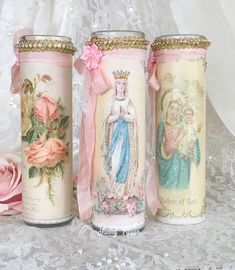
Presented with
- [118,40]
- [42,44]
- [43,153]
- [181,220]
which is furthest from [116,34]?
[181,220]

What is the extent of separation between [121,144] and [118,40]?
0.52ft

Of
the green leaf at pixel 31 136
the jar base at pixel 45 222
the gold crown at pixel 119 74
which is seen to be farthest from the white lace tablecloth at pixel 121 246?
the gold crown at pixel 119 74

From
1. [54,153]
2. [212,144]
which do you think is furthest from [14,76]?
[212,144]

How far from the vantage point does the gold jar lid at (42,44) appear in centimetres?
82

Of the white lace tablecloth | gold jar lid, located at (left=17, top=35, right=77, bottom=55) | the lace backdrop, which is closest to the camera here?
the white lace tablecloth

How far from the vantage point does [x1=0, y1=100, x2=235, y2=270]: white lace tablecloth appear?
2.36 ft

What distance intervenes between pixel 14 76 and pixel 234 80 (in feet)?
1.57

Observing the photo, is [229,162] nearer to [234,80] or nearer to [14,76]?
[234,80]

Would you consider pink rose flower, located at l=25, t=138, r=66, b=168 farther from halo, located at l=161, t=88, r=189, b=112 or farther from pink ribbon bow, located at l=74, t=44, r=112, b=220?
halo, located at l=161, t=88, r=189, b=112

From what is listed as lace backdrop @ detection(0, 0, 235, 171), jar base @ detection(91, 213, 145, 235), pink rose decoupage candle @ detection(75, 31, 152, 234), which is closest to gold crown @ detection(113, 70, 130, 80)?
pink rose decoupage candle @ detection(75, 31, 152, 234)

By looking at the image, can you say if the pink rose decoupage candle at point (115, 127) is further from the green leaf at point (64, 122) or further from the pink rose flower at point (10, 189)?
the pink rose flower at point (10, 189)

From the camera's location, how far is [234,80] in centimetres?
112

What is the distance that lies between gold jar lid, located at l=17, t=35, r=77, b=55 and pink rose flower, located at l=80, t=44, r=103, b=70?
0.15 feet

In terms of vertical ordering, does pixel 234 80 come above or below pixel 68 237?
above
